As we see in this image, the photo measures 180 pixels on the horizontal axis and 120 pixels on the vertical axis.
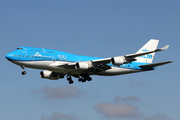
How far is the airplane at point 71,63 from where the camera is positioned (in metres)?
48.9

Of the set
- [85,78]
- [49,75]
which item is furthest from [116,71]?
[49,75]

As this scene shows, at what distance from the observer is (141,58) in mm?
60750

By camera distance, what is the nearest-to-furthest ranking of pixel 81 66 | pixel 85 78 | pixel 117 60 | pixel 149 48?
pixel 117 60 → pixel 81 66 → pixel 85 78 → pixel 149 48

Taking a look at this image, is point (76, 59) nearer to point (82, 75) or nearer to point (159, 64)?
point (82, 75)

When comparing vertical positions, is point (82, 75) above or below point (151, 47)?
below

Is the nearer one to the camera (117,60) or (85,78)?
(117,60)

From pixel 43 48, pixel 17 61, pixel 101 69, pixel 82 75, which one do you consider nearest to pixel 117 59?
pixel 101 69

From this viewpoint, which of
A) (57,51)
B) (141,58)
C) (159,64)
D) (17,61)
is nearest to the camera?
(17,61)

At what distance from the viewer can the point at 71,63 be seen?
51.4m

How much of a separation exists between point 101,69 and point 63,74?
7846mm

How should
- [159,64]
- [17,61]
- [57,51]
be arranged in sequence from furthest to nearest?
[159,64]
[57,51]
[17,61]

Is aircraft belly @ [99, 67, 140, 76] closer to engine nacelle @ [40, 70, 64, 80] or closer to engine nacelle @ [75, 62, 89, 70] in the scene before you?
engine nacelle @ [75, 62, 89, 70]

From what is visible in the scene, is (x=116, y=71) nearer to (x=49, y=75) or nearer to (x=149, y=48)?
(x=149, y=48)

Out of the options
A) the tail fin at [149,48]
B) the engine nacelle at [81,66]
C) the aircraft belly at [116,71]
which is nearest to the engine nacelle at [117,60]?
the engine nacelle at [81,66]
